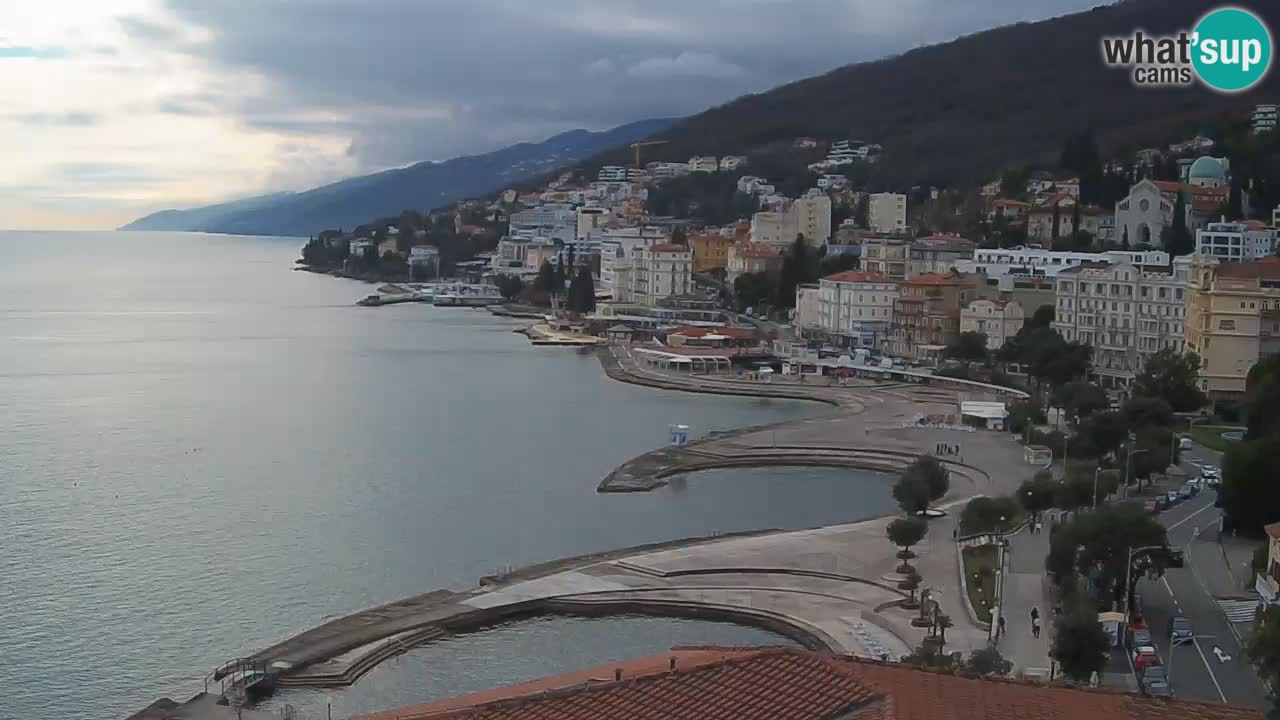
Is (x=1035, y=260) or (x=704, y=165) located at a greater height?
(x=704, y=165)

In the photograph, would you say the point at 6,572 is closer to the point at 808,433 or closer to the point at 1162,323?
the point at 808,433

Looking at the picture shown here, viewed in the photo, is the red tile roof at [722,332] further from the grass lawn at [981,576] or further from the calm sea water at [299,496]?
the grass lawn at [981,576]

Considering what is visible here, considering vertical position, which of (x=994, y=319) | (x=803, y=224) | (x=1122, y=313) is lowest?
(x=994, y=319)

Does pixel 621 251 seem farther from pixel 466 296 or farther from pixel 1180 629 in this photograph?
pixel 1180 629

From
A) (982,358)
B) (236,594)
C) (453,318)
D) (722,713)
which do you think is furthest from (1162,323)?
(453,318)

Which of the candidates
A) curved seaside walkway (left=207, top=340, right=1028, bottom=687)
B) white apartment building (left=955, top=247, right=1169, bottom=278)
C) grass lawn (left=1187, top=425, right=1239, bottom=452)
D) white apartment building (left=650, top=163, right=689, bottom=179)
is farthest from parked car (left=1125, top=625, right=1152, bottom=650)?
white apartment building (left=650, top=163, right=689, bottom=179)

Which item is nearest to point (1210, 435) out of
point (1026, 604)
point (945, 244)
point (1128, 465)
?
point (1128, 465)

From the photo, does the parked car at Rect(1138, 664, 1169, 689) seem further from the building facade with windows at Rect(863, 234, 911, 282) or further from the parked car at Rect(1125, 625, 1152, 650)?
the building facade with windows at Rect(863, 234, 911, 282)
